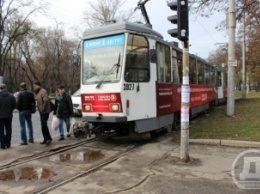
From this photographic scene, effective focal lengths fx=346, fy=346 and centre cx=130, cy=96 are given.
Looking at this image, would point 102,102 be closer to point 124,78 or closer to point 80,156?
point 124,78

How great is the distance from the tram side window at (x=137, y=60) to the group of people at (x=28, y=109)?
2.60 metres

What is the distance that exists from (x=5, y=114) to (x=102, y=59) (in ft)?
10.2

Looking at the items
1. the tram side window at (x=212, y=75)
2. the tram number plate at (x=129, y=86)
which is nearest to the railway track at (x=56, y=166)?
the tram number plate at (x=129, y=86)

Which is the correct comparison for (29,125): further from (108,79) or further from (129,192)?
(129,192)

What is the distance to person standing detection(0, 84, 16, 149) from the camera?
9625mm

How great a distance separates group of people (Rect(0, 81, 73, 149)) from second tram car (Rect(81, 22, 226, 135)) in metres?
1.07

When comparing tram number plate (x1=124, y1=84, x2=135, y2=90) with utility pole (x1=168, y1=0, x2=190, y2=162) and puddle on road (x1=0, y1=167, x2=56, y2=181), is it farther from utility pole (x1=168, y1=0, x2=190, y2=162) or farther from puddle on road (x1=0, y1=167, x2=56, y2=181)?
puddle on road (x1=0, y1=167, x2=56, y2=181)

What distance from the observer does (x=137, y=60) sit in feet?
32.9

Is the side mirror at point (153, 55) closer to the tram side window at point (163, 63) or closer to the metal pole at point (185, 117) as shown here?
the tram side window at point (163, 63)

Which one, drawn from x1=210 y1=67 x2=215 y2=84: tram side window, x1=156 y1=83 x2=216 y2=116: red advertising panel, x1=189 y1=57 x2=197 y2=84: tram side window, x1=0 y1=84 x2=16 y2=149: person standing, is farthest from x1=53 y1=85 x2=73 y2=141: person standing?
x1=210 y1=67 x2=215 y2=84: tram side window

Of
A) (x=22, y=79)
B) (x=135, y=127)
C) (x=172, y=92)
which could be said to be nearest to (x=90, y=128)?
(x=135, y=127)

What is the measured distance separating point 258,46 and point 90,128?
2532 centimetres

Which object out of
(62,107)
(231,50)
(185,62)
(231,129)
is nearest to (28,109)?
(62,107)

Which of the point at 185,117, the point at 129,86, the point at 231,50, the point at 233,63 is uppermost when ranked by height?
the point at 231,50
